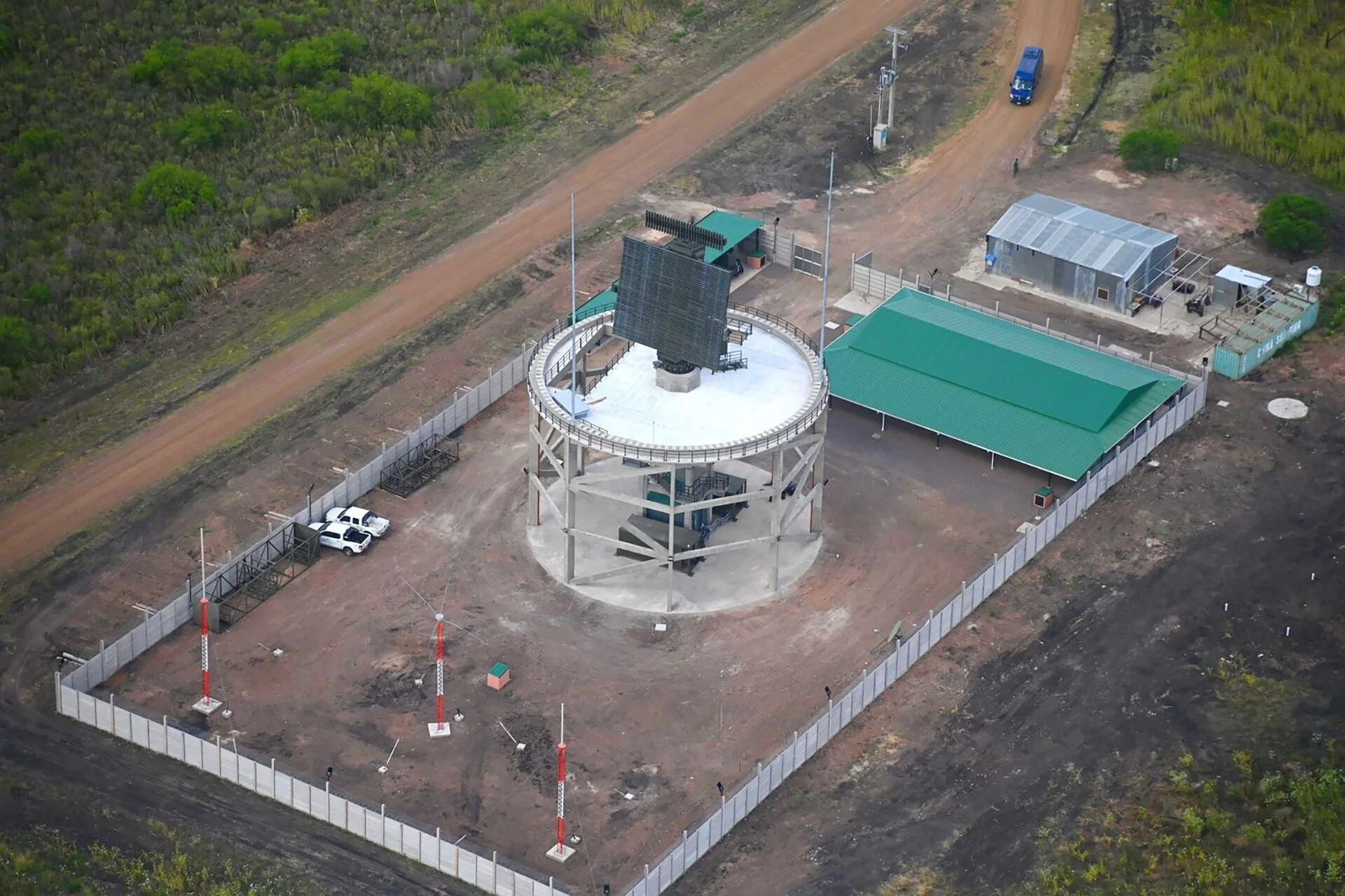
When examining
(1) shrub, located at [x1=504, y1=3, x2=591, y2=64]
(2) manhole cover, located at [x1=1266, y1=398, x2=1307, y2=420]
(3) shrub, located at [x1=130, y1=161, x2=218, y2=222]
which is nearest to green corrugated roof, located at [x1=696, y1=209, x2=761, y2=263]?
(1) shrub, located at [x1=504, y1=3, x2=591, y2=64]

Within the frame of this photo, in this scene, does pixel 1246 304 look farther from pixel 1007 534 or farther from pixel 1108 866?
pixel 1108 866

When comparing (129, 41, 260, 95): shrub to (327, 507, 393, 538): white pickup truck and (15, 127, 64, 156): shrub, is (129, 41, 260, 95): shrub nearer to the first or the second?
(15, 127, 64, 156): shrub

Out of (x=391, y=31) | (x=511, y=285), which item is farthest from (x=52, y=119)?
(x=511, y=285)

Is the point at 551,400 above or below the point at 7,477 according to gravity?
above

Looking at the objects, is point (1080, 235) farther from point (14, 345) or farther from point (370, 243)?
point (14, 345)

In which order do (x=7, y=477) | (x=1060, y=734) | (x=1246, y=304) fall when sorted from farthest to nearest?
(x=1246, y=304) → (x=7, y=477) → (x=1060, y=734)

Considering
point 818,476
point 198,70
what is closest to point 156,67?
point 198,70
